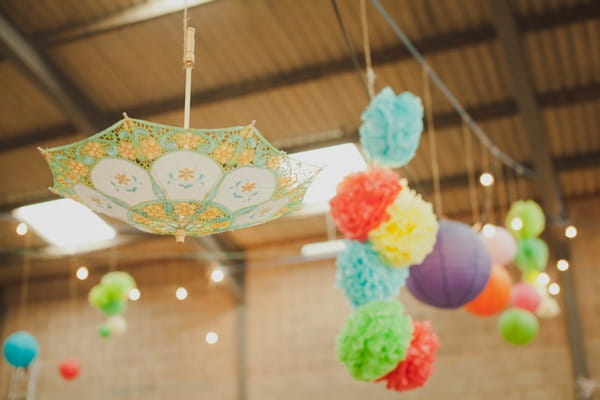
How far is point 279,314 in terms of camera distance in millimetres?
9812

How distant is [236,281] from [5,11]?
4.66 metres

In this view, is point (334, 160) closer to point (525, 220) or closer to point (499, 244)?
point (525, 220)

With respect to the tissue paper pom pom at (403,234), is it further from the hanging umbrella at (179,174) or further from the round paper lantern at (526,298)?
the round paper lantern at (526,298)

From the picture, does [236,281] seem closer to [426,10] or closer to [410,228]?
[426,10]

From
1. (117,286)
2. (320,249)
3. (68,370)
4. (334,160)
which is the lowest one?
(68,370)

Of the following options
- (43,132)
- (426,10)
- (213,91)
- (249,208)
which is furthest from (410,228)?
(43,132)

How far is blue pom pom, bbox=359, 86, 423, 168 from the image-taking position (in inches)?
142

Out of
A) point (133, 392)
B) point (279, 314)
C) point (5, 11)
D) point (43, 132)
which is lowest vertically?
point (133, 392)

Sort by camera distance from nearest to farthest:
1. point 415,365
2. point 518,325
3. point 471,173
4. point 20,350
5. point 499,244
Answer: point 415,365 < point 499,244 < point 518,325 < point 20,350 < point 471,173

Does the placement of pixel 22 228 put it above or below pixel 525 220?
above

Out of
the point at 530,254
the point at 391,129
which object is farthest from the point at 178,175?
the point at 530,254

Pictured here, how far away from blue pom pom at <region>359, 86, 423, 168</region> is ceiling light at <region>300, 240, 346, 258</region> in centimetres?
590

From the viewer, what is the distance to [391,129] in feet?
11.8

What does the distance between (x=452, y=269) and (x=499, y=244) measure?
158cm
